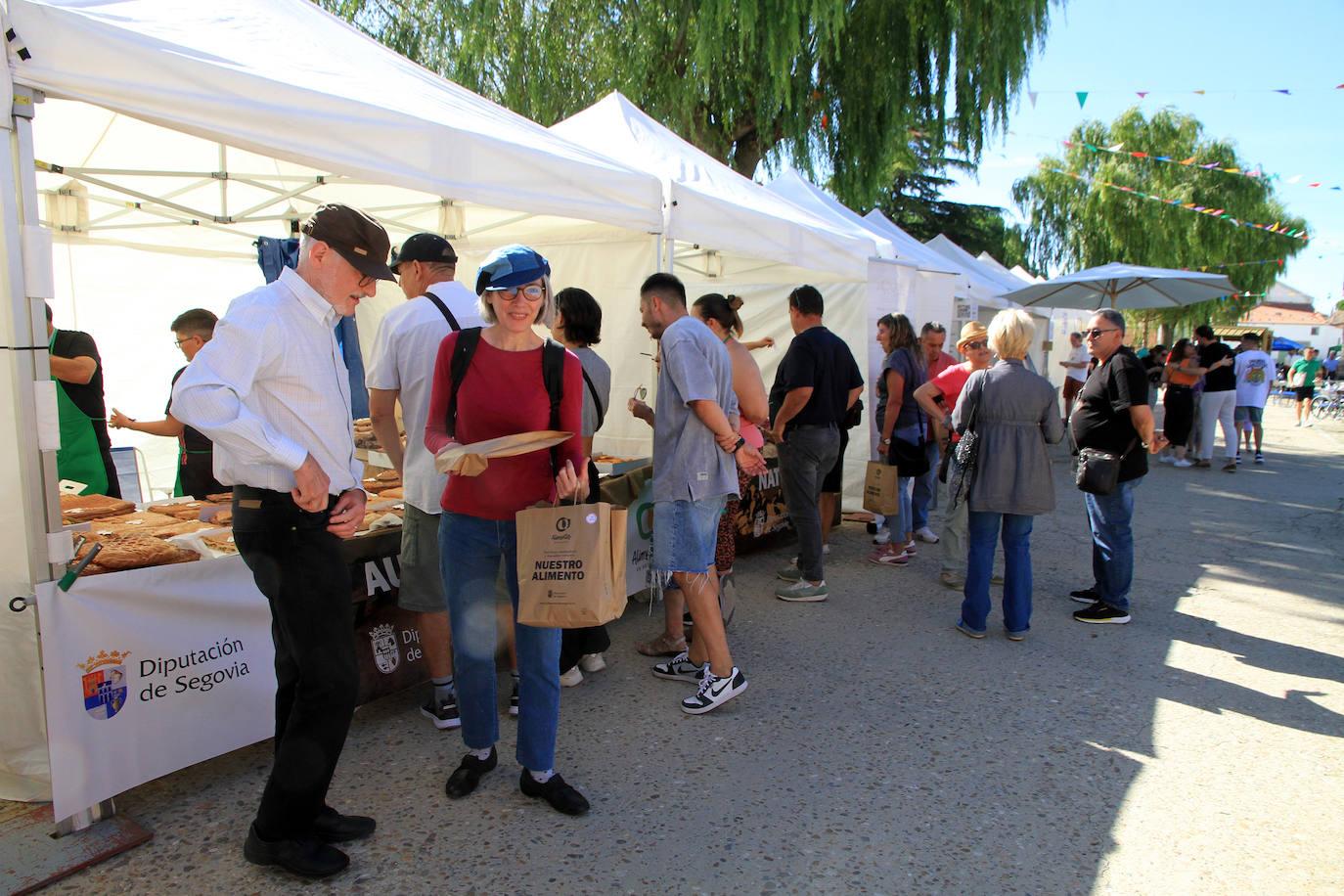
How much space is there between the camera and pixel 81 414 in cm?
416

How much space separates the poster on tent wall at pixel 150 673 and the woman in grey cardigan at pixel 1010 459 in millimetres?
3561

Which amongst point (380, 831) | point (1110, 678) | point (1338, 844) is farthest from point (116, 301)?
point (1338, 844)

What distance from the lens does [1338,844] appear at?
2.76m

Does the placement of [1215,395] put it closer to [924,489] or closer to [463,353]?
[924,489]

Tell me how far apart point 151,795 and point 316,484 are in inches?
63.9

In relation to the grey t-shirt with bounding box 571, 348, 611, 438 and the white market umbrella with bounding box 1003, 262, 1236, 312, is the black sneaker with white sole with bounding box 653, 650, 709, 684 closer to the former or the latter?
the grey t-shirt with bounding box 571, 348, 611, 438

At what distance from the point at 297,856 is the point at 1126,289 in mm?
11918

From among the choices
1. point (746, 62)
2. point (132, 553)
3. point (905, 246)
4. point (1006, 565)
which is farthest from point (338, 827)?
point (746, 62)

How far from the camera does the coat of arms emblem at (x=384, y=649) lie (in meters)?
3.51

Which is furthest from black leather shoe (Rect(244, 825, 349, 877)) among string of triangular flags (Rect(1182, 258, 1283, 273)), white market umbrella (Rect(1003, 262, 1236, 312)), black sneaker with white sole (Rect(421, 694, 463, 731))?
string of triangular flags (Rect(1182, 258, 1283, 273))

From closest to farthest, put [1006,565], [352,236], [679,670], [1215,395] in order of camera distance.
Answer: [352,236] < [679,670] < [1006,565] < [1215,395]

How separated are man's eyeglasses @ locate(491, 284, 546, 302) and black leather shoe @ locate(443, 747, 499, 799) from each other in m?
1.65

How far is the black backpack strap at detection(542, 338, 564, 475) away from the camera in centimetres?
259

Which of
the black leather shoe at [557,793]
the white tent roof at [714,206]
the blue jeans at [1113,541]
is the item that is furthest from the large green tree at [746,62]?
the black leather shoe at [557,793]
